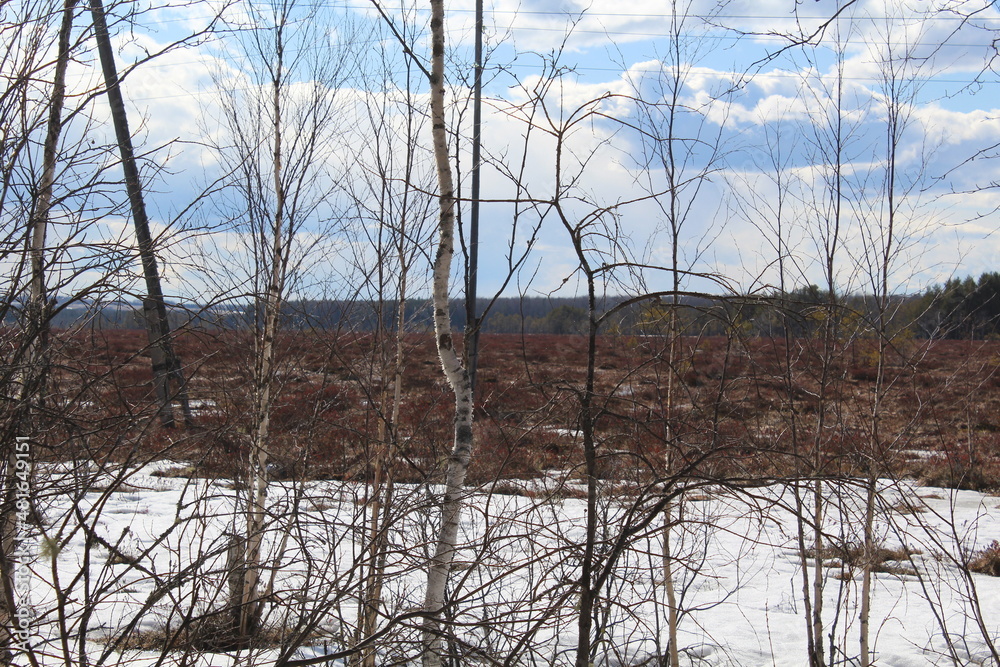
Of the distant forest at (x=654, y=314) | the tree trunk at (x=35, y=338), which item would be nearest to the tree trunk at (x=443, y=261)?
the distant forest at (x=654, y=314)

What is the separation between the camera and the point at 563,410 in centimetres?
290

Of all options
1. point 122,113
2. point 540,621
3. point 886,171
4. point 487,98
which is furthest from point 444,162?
point 122,113

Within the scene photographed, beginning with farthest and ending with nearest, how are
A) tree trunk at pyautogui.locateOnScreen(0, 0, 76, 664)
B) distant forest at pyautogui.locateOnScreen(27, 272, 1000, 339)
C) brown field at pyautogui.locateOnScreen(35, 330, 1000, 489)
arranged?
brown field at pyautogui.locateOnScreen(35, 330, 1000, 489)
tree trunk at pyautogui.locateOnScreen(0, 0, 76, 664)
distant forest at pyautogui.locateOnScreen(27, 272, 1000, 339)

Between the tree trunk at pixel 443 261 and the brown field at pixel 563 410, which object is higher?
the tree trunk at pixel 443 261

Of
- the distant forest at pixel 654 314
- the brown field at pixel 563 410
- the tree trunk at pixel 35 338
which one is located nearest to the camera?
the distant forest at pixel 654 314

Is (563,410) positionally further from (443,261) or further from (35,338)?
(35,338)

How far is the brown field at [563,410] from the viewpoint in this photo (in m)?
2.65

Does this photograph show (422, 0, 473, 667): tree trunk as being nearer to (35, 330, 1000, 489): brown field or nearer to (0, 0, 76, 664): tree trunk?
(35, 330, 1000, 489): brown field

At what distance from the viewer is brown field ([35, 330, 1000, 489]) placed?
2648 mm

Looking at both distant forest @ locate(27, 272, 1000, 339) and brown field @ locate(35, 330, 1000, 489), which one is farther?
brown field @ locate(35, 330, 1000, 489)

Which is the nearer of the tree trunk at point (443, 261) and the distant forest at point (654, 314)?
the distant forest at point (654, 314)

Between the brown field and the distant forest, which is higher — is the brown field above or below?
below

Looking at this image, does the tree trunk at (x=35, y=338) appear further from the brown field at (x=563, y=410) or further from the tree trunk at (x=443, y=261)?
the tree trunk at (x=443, y=261)

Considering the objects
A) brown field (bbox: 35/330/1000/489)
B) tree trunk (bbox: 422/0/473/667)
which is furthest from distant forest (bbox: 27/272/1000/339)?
tree trunk (bbox: 422/0/473/667)
